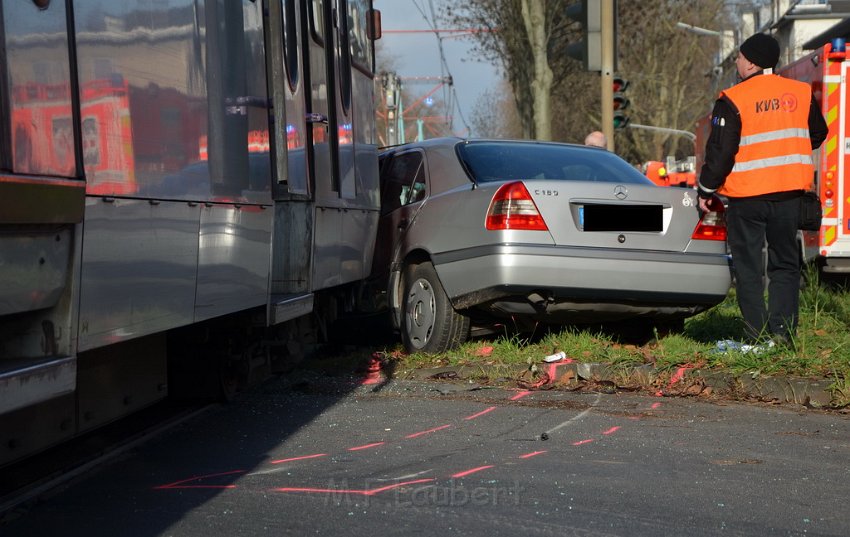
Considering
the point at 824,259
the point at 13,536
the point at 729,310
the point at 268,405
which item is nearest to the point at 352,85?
the point at 268,405

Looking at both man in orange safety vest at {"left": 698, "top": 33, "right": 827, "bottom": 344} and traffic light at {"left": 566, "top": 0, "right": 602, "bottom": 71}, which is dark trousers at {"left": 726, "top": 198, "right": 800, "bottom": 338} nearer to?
man in orange safety vest at {"left": 698, "top": 33, "right": 827, "bottom": 344}

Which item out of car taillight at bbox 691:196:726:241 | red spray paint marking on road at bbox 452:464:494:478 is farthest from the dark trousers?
red spray paint marking on road at bbox 452:464:494:478

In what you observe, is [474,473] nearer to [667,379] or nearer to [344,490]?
[344,490]

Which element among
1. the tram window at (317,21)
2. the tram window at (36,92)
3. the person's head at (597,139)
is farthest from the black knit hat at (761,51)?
the person's head at (597,139)

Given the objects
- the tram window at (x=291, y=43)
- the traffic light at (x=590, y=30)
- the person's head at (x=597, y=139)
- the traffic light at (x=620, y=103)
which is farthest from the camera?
the traffic light at (x=620, y=103)

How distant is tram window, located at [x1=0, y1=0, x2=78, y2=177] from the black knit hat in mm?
4990

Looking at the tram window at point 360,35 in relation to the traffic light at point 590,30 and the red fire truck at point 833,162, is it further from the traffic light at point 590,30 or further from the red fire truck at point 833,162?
the red fire truck at point 833,162

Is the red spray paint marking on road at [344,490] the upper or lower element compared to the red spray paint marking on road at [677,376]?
upper

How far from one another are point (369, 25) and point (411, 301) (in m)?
2.38

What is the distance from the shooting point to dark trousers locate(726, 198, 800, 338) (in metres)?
7.68

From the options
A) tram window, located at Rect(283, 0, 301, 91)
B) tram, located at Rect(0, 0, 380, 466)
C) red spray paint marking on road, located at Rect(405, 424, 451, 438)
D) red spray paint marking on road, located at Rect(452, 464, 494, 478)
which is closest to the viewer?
tram, located at Rect(0, 0, 380, 466)

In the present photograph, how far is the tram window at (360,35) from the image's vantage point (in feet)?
29.6

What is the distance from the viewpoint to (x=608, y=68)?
46.2ft

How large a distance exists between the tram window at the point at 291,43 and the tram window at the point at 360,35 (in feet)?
5.80
